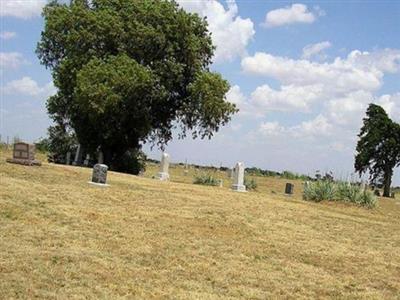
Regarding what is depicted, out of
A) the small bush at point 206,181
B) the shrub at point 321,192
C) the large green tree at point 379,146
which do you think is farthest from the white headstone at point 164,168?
the large green tree at point 379,146

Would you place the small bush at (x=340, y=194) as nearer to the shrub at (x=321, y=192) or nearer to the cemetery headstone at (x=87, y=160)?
the shrub at (x=321, y=192)

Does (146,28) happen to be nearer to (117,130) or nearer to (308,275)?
(117,130)

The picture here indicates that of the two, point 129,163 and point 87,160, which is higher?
point 129,163

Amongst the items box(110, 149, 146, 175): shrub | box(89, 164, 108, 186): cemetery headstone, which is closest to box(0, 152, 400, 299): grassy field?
box(89, 164, 108, 186): cemetery headstone

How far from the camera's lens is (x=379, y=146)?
59562mm

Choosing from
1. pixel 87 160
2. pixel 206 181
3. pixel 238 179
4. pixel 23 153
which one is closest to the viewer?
pixel 23 153

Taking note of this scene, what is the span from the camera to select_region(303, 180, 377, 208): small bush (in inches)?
1118

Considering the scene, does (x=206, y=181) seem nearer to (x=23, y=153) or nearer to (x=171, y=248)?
(x=23, y=153)

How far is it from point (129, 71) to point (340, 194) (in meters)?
12.5

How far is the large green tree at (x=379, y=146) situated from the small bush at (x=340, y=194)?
30.7 metres

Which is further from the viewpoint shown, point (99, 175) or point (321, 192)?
point (321, 192)

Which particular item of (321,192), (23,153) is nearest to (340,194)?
(321,192)

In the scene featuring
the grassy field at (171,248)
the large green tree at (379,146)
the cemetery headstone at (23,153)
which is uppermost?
the large green tree at (379,146)

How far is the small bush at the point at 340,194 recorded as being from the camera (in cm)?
2839
